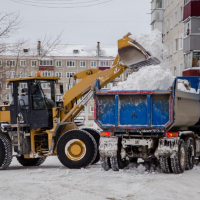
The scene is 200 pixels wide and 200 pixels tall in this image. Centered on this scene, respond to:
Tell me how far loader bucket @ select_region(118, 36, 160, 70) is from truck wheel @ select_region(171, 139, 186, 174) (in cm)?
234

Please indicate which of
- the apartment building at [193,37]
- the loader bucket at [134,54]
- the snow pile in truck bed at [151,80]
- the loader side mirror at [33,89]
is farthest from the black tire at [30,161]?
the apartment building at [193,37]

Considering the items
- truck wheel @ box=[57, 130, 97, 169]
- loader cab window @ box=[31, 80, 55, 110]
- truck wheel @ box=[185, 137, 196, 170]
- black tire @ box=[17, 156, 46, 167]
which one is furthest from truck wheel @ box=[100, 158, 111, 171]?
black tire @ box=[17, 156, 46, 167]

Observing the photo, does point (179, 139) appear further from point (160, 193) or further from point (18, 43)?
point (18, 43)

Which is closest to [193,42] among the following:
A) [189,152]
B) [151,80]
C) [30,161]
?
[30,161]

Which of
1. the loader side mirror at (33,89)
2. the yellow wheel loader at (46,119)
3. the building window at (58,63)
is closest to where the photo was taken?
the yellow wheel loader at (46,119)

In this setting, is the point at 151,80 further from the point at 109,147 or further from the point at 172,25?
the point at 172,25

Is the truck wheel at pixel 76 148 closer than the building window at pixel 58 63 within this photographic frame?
Yes

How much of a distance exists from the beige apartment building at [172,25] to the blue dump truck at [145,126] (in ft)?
87.1

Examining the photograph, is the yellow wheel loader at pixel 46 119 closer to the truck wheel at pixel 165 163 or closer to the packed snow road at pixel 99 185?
the packed snow road at pixel 99 185

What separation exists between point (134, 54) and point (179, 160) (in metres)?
3.10

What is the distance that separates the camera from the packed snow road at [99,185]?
8982 mm

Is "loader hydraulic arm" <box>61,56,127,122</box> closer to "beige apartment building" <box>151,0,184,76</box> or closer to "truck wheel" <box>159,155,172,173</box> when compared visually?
"truck wheel" <box>159,155,172,173</box>

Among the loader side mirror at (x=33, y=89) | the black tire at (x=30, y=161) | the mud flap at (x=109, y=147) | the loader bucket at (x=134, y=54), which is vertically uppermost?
the loader bucket at (x=134, y=54)

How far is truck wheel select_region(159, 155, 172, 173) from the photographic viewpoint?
12.1m
